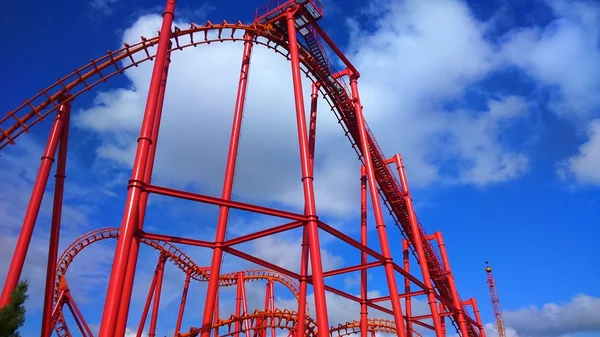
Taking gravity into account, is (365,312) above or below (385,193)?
below

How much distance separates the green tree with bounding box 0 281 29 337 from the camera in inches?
284

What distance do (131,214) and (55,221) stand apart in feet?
16.2

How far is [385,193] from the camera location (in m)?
16.6

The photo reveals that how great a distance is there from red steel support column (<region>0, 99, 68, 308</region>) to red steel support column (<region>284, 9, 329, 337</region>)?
5.30 meters

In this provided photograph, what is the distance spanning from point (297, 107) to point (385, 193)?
7.96m

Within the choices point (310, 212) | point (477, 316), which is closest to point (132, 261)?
point (310, 212)

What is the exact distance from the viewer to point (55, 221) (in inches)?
408

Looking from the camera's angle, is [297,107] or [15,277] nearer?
[15,277]

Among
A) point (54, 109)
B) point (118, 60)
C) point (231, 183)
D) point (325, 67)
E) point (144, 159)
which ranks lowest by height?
point (144, 159)

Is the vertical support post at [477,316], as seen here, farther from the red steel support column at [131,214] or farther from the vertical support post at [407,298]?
the red steel support column at [131,214]

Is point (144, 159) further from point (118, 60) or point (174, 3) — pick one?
point (118, 60)

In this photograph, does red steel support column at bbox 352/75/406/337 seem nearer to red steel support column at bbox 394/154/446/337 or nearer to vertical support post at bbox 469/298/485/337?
red steel support column at bbox 394/154/446/337

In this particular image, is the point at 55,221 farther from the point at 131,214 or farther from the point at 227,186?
the point at 131,214

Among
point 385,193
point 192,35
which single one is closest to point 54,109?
point 192,35
